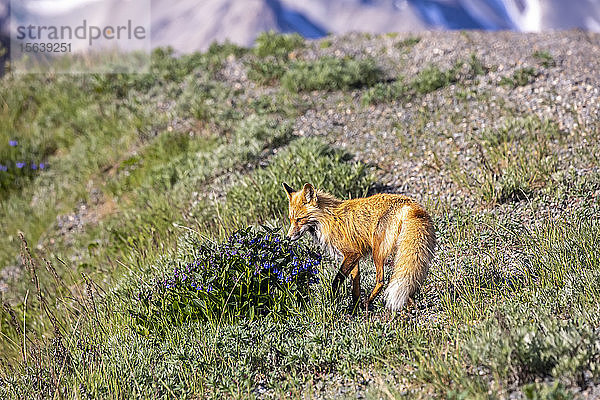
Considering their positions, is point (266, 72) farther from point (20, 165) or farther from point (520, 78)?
point (20, 165)

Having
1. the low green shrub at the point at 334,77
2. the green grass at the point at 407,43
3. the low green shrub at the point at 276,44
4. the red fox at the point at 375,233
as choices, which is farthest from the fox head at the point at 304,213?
the green grass at the point at 407,43

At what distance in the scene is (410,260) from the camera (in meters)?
3.86

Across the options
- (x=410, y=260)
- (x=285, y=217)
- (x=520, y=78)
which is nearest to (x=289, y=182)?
(x=285, y=217)

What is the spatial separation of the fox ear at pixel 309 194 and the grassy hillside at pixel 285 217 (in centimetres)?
65

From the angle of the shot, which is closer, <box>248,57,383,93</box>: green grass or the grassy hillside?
the grassy hillside

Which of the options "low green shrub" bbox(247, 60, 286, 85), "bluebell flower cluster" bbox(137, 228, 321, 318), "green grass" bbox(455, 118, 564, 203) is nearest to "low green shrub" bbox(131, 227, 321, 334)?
"bluebell flower cluster" bbox(137, 228, 321, 318)

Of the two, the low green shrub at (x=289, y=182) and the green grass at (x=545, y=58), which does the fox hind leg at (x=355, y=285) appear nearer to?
the low green shrub at (x=289, y=182)

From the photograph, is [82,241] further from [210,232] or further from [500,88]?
[500,88]

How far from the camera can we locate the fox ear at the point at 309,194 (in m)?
4.31

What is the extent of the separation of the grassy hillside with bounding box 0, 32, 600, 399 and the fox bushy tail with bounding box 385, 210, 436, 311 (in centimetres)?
31

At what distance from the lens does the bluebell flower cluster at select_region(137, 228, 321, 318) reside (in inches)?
183

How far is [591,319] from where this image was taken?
3699mm

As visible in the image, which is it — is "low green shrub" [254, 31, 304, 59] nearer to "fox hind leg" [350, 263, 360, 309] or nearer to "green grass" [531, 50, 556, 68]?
"green grass" [531, 50, 556, 68]

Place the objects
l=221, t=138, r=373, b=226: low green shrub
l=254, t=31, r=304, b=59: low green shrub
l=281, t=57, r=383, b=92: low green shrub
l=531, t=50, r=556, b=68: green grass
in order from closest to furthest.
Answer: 1. l=221, t=138, r=373, b=226: low green shrub
2. l=531, t=50, r=556, b=68: green grass
3. l=281, t=57, r=383, b=92: low green shrub
4. l=254, t=31, r=304, b=59: low green shrub
